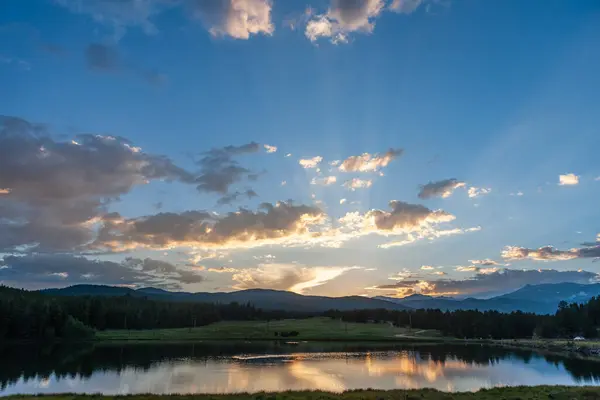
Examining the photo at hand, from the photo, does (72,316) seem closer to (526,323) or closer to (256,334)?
(256,334)

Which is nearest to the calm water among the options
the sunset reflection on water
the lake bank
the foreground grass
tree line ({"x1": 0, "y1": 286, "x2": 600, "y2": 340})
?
the sunset reflection on water

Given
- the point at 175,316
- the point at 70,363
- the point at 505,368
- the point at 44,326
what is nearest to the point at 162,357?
the point at 70,363

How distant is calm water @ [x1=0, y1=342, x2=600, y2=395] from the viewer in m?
46.9

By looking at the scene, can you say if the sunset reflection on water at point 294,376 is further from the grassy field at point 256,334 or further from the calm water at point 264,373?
the grassy field at point 256,334

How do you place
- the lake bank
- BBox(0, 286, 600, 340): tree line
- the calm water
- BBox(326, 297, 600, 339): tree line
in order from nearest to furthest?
the calm water
the lake bank
BBox(0, 286, 600, 340): tree line
BBox(326, 297, 600, 339): tree line

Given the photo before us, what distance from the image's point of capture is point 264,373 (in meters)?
58.7

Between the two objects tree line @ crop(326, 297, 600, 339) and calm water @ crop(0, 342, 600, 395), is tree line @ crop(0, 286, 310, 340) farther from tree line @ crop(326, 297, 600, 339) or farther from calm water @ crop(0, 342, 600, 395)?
tree line @ crop(326, 297, 600, 339)

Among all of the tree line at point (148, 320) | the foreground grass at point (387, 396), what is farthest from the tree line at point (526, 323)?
the foreground grass at point (387, 396)

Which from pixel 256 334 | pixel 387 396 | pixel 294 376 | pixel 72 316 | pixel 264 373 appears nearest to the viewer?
pixel 387 396

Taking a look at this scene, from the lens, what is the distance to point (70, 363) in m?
68.1

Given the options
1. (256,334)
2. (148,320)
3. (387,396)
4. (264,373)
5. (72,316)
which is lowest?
(256,334)

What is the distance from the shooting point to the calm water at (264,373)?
46.9 meters

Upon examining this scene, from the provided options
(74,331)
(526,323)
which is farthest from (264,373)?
(526,323)

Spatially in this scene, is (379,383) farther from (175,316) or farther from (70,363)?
(175,316)
